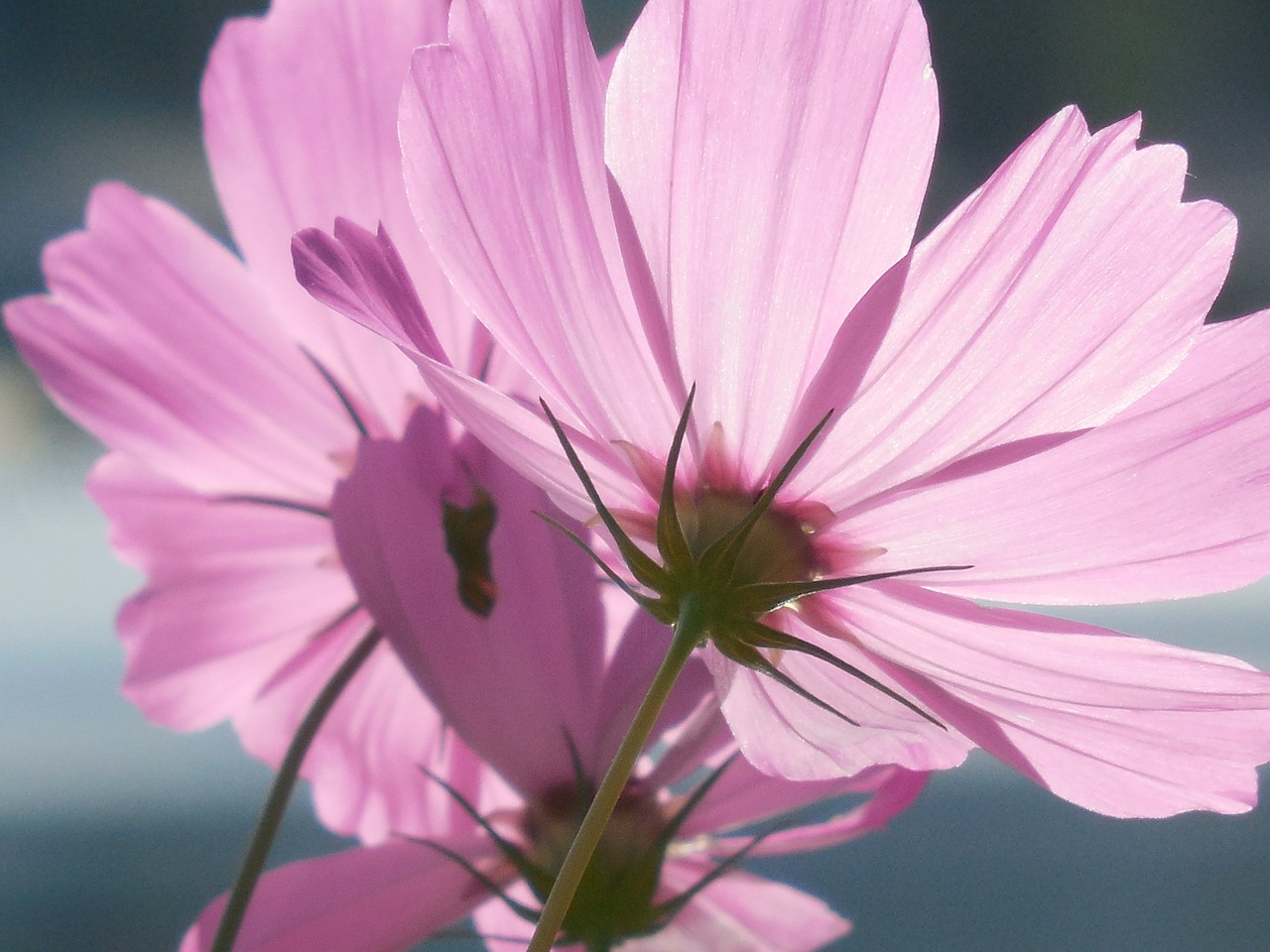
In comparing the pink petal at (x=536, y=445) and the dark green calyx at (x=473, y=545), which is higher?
the pink petal at (x=536, y=445)

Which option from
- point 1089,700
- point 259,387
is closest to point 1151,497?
point 1089,700

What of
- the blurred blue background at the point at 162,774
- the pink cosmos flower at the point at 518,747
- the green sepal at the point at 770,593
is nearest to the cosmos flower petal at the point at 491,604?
the pink cosmos flower at the point at 518,747

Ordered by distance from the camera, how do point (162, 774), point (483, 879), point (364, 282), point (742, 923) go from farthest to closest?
point (162, 774), point (742, 923), point (483, 879), point (364, 282)

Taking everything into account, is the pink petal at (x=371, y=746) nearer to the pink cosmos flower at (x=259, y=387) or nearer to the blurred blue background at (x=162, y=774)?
the pink cosmos flower at (x=259, y=387)

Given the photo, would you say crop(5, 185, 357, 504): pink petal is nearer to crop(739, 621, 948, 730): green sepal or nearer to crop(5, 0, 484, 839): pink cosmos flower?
crop(5, 0, 484, 839): pink cosmos flower

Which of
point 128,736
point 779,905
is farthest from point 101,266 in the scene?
point 128,736

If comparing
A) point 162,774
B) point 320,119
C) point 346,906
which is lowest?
point 162,774

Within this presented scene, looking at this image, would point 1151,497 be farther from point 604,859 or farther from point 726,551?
point 604,859
